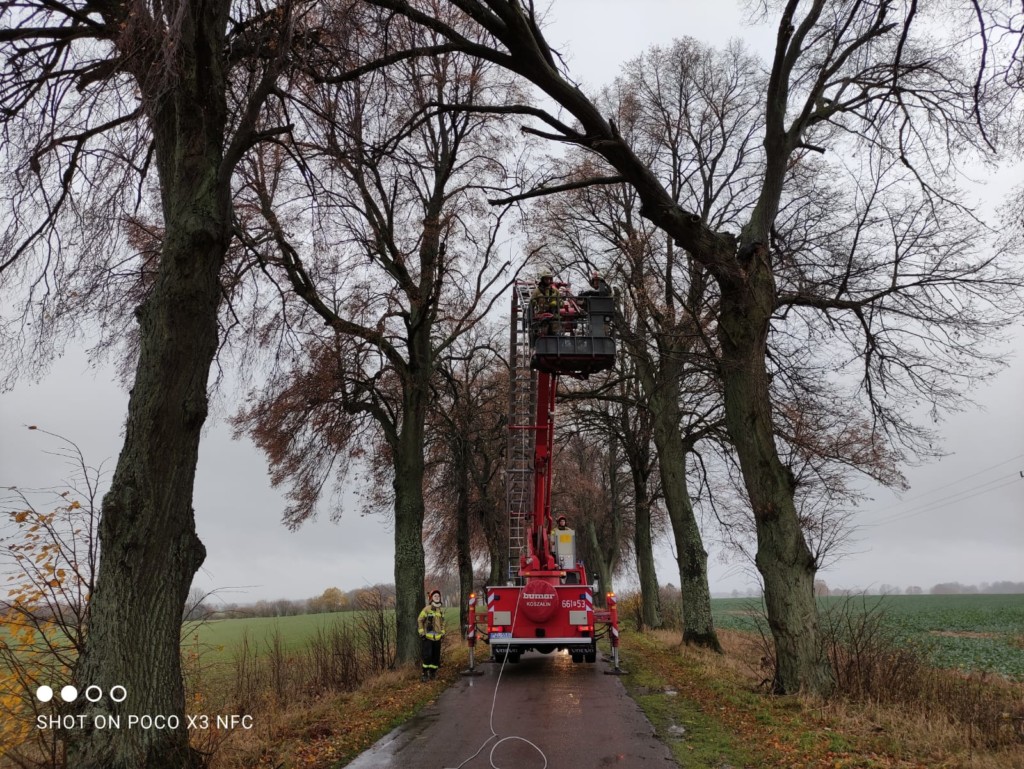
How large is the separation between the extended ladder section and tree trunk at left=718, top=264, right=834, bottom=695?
509cm

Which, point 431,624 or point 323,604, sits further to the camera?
point 323,604

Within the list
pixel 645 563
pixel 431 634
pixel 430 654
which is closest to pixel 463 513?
pixel 431 634

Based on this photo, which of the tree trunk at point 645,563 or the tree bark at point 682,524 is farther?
the tree trunk at point 645,563

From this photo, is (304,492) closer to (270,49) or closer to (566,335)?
(566,335)

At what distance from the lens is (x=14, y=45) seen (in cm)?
551

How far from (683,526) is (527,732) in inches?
374

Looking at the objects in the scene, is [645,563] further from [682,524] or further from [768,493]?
[768,493]

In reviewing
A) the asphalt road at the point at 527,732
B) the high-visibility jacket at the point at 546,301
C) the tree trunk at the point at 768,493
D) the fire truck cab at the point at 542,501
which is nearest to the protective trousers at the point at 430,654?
the asphalt road at the point at 527,732

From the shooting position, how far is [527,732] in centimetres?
735

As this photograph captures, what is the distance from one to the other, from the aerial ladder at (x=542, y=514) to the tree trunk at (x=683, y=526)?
289cm

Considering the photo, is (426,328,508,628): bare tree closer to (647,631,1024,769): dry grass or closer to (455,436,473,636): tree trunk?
(455,436,473,636): tree trunk

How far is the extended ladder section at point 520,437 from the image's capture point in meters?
13.7

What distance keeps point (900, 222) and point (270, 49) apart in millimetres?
8622

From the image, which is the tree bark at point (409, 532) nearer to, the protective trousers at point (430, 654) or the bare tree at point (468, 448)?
the protective trousers at point (430, 654)
